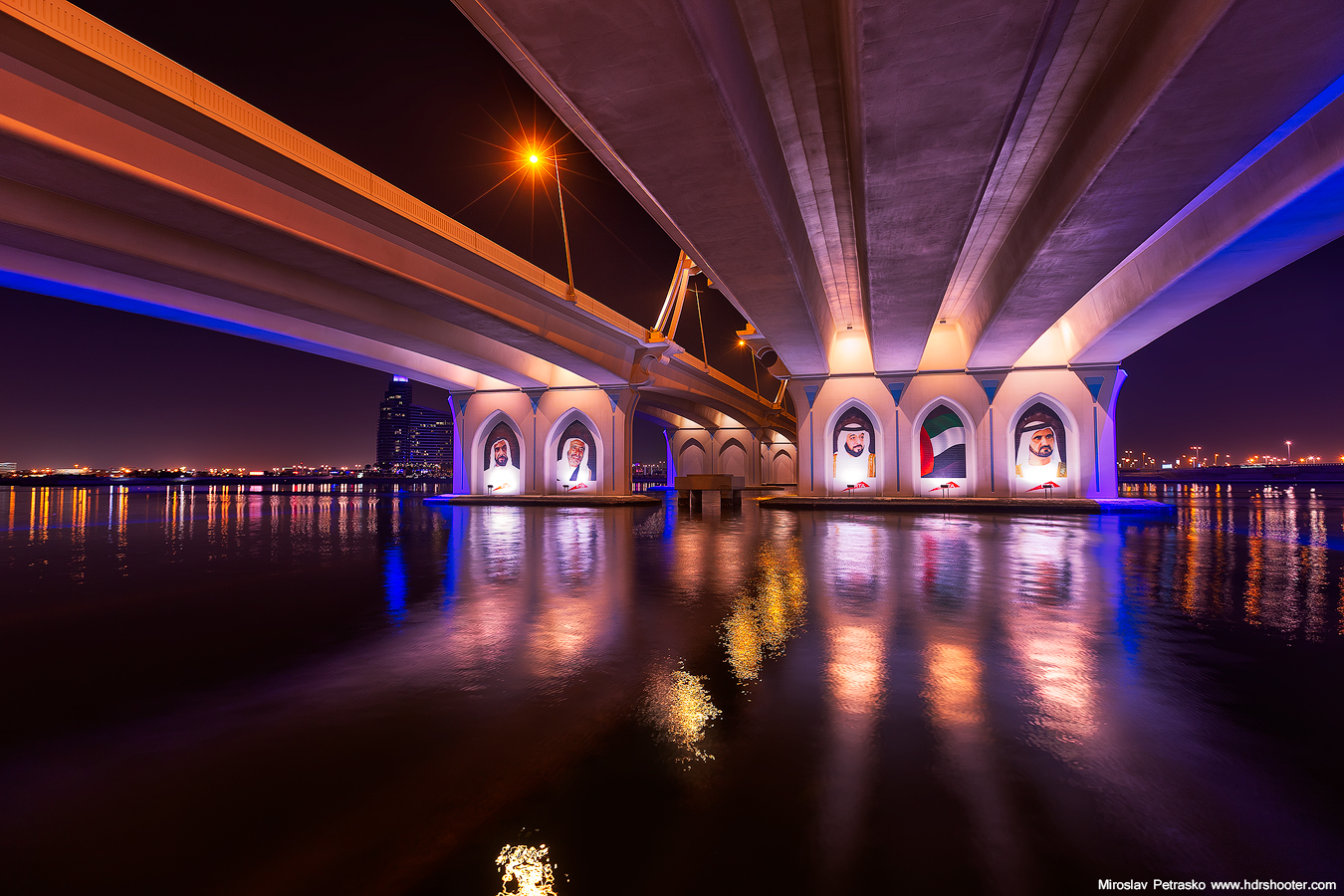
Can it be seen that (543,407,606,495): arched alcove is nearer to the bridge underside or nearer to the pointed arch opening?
the bridge underside

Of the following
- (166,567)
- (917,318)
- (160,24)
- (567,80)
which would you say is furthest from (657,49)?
(917,318)

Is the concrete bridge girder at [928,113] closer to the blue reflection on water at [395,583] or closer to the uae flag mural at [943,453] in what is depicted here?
the blue reflection on water at [395,583]

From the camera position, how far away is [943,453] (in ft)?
88.6

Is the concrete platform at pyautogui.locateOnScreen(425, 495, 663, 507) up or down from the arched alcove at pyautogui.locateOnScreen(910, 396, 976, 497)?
down

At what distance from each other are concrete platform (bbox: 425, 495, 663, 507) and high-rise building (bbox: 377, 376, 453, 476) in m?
147

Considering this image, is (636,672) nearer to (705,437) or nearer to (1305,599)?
(1305,599)

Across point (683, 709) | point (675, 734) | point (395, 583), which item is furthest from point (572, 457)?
point (675, 734)

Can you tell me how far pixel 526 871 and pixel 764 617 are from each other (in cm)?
429

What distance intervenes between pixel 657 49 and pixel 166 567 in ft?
36.3

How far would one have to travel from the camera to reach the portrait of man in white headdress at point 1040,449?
25547 millimetres

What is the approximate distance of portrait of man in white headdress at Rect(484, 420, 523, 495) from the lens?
110ft

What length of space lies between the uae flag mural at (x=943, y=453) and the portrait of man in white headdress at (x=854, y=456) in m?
2.16

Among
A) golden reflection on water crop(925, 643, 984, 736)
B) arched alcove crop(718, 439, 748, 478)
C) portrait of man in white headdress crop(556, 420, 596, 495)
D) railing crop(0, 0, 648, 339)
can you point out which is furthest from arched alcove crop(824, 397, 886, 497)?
arched alcove crop(718, 439, 748, 478)

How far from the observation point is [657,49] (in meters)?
6.65
